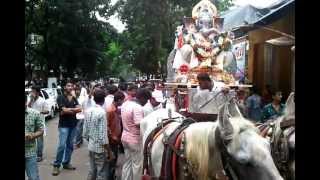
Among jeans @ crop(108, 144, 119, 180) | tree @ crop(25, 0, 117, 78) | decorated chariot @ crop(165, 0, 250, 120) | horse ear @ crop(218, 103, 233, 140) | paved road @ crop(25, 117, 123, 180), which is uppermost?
tree @ crop(25, 0, 117, 78)

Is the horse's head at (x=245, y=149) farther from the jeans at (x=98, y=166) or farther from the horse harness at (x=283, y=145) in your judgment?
the jeans at (x=98, y=166)

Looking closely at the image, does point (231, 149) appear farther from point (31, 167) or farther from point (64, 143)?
point (64, 143)

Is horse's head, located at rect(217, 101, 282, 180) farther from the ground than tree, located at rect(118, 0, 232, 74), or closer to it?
closer to it

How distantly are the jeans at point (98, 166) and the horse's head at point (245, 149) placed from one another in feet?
12.8

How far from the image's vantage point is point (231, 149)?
14.2ft

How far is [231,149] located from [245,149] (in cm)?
12

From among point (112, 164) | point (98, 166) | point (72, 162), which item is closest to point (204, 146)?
point (98, 166)

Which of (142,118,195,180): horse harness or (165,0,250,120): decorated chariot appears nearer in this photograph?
(142,118,195,180): horse harness

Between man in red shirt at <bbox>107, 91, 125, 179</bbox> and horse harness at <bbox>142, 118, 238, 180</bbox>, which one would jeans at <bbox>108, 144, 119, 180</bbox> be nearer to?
man in red shirt at <bbox>107, 91, 125, 179</bbox>

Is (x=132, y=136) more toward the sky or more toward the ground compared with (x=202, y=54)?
more toward the ground

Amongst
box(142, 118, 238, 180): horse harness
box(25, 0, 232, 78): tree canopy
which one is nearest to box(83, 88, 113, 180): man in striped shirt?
box(142, 118, 238, 180): horse harness

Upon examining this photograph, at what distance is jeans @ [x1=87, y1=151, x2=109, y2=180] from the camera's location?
8.07 metres
